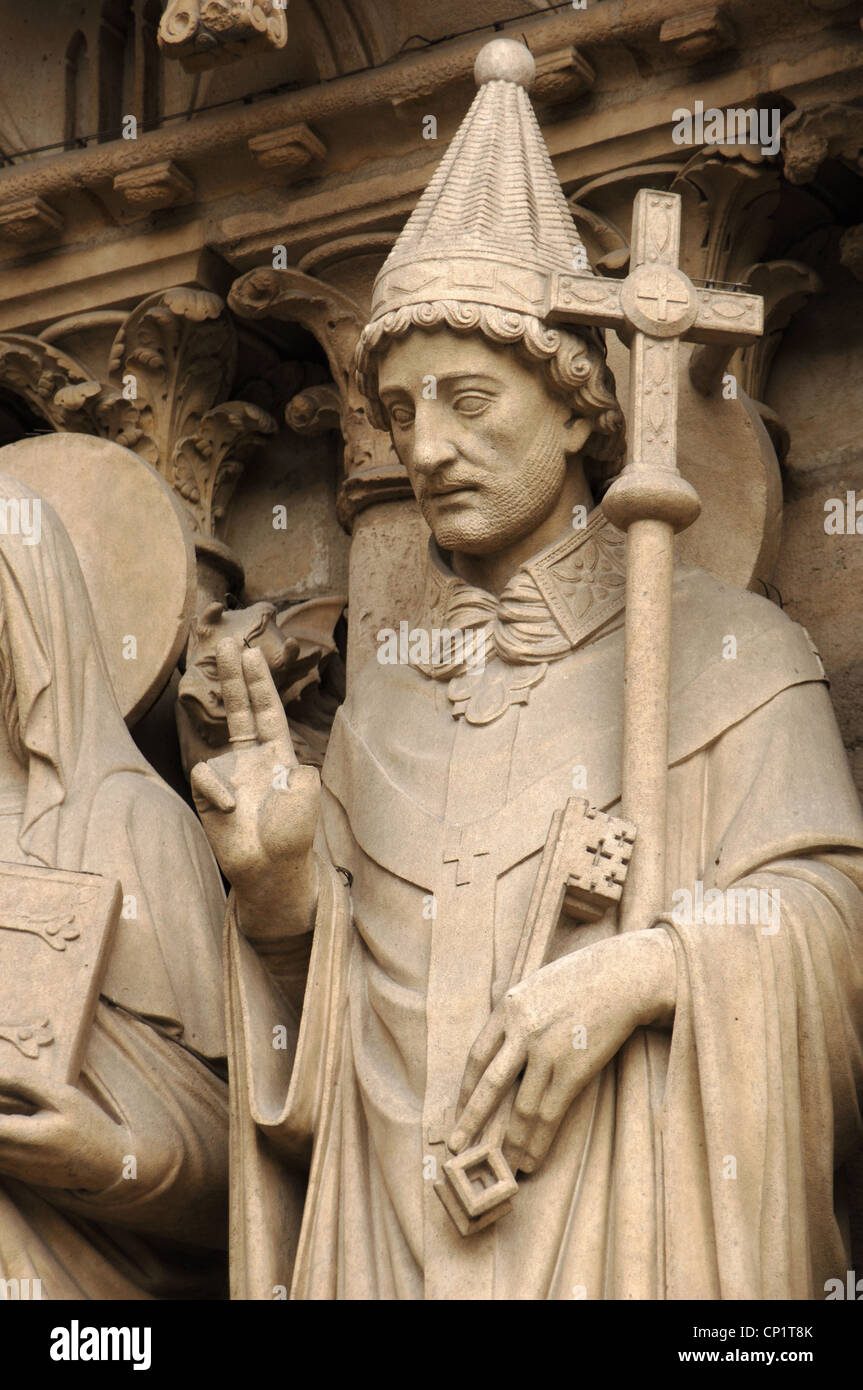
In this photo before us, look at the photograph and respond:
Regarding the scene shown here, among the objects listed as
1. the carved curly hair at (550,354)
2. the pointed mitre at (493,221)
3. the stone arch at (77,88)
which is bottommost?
the carved curly hair at (550,354)

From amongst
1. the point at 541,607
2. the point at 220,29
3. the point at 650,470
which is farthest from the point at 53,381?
the point at 650,470

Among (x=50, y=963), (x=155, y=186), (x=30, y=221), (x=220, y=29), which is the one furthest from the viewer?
(x=30, y=221)

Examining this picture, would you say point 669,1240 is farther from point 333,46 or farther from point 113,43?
point 113,43

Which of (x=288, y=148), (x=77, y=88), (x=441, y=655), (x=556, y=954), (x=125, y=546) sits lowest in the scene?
(x=556, y=954)

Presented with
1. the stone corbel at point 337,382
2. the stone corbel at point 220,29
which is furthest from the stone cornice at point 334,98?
the stone corbel at point 220,29

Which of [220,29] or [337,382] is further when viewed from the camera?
[337,382]

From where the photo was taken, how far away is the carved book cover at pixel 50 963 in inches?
194

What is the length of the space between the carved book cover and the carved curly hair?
939 mm

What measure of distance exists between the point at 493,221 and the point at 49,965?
136cm

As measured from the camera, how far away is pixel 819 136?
18.5 feet

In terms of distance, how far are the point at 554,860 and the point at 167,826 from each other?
0.82 metres

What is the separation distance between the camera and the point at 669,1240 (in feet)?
15.0

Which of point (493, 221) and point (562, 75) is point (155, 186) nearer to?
point (562, 75)

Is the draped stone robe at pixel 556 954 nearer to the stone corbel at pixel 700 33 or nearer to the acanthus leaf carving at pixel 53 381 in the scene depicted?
the stone corbel at pixel 700 33
